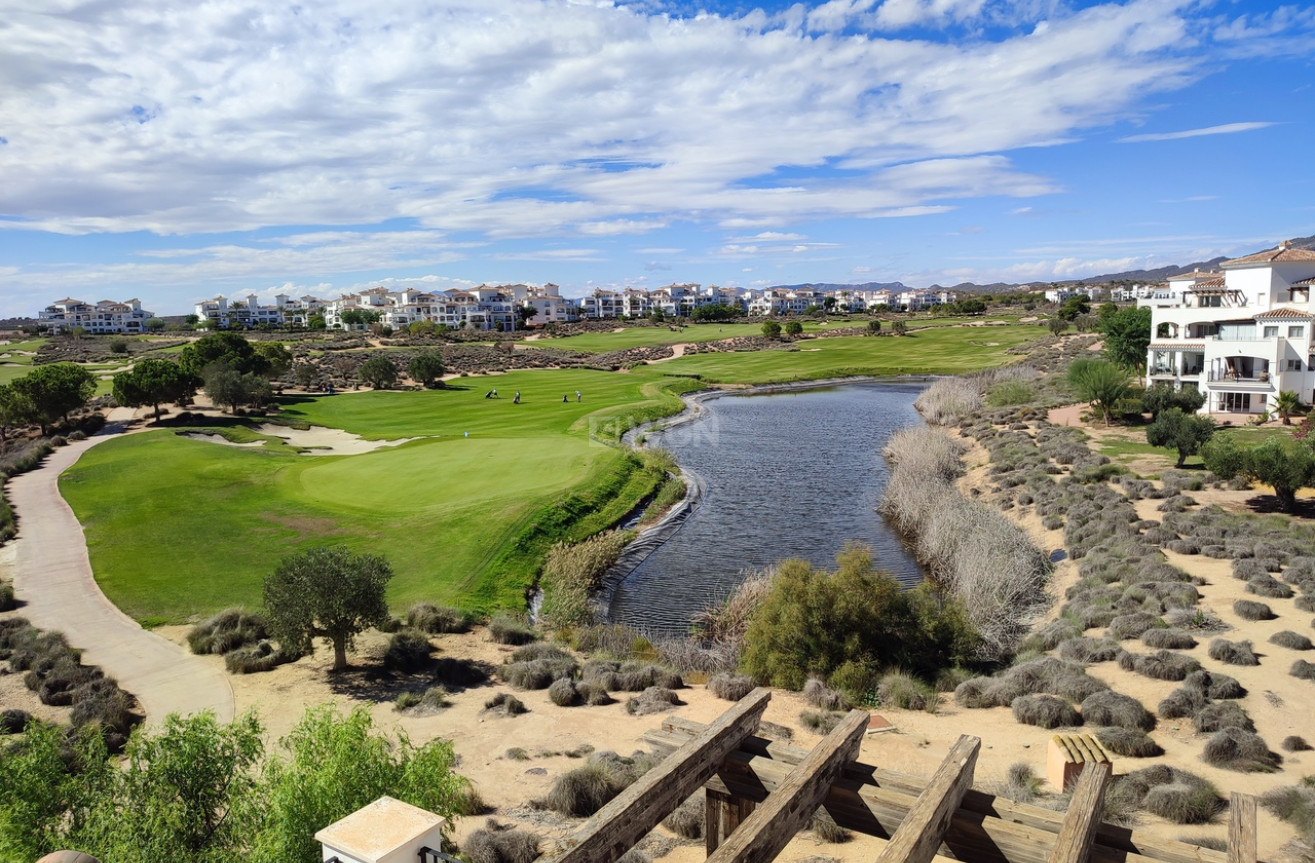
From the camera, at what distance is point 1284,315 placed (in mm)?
48750

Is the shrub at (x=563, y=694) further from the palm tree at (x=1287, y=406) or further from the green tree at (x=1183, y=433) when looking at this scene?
the palm tree at (x=1287, y=406)

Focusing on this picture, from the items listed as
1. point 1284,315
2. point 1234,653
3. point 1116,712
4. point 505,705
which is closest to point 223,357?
point 505,705

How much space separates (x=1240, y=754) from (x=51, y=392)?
6012 cm

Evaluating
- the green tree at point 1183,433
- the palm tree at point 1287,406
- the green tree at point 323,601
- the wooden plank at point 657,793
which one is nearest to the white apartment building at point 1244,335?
the palm tree at point 1287,406

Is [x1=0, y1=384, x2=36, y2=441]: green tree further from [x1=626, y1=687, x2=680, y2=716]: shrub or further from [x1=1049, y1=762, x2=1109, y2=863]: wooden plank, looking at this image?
[x1=1049, y1=762, x2=1109, y2=863]: wooden plank

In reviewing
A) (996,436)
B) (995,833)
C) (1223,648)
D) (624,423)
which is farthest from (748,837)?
(624,423)

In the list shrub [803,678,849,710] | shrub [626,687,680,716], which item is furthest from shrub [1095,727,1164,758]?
shrub [626,687,680,716]

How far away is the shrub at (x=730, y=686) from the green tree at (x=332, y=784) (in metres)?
9.27

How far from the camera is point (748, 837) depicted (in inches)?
170

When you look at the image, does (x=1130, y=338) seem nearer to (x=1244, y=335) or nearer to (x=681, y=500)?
(x=1244, y=335)

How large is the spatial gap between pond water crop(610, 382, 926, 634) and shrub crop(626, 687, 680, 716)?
7.05 meters

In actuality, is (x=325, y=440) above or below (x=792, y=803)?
below

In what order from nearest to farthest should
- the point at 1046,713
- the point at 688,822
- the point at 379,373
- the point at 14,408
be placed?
the point at 688,822 → the point at 1046,713 → the point at 14,408 → the point at 379,373

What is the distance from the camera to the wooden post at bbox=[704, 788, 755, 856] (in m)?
5.91
